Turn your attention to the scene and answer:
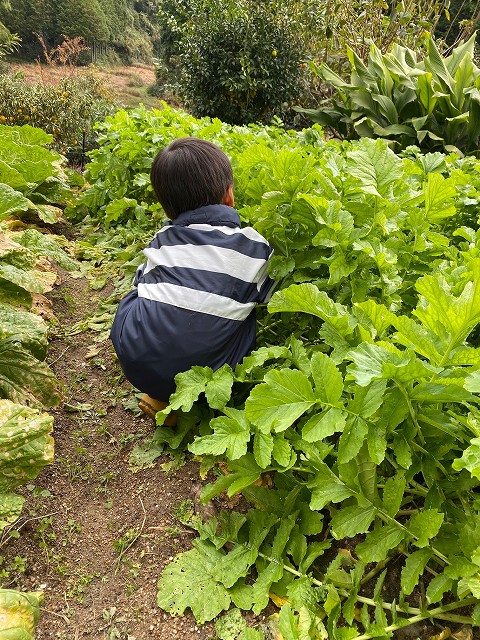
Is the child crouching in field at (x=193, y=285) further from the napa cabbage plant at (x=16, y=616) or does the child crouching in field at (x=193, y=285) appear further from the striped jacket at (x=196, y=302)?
the napa cabbage plant at (x=16, y=616)

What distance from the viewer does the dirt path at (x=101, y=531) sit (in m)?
1.57

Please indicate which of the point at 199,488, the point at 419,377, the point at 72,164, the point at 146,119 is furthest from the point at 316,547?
the point at 72,164

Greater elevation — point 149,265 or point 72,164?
point 149,265

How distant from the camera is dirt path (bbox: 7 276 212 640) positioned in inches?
61.6

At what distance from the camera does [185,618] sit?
61.9 inches

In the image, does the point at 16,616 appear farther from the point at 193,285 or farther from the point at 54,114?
the point at 54,114

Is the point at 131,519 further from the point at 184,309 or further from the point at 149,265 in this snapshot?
the point at 149,265

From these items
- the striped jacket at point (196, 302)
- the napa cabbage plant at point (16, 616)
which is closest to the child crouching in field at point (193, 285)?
the striped jacket at point (196, 302)

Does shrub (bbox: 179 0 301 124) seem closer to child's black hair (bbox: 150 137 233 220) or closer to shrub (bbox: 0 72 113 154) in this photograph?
shrub (bbox: 0 72 113 154)

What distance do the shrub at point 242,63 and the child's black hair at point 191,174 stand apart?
23.1 feet

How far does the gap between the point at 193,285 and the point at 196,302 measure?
0.23 feet

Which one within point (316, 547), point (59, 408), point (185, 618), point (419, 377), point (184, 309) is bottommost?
point (59, 408)

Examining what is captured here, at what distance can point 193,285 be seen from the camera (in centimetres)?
205

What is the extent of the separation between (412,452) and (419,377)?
0.38 metres
